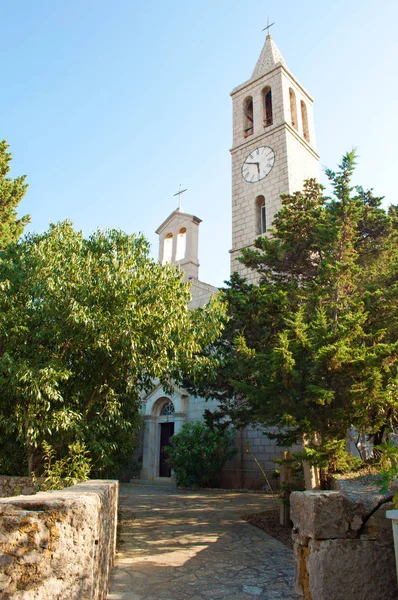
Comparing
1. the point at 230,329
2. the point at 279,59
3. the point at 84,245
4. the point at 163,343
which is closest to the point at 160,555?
the point at 163,343

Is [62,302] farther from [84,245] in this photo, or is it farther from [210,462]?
[210,462]

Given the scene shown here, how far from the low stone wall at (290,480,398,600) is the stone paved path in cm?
131

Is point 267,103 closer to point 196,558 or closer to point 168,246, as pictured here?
point 168,246

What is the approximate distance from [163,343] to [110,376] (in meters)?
1.13

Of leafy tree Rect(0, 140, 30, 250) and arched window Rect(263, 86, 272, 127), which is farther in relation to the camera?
Result: arched window Rect(263, 86, 272, 127)

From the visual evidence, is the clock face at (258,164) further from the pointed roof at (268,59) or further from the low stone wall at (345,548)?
the low stone wall at (345,548)

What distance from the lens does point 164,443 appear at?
673 inches

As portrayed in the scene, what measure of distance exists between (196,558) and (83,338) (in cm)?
337

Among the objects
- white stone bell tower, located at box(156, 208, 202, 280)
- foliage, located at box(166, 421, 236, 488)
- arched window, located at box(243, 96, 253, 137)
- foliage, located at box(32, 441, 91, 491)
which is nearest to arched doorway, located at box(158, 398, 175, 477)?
foliage, located at box(166, 421, 236, 488)

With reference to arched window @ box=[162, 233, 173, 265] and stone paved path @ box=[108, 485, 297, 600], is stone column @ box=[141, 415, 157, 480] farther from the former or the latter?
arched window @ box=[162, 233, 173, 265]

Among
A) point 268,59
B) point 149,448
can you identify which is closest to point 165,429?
point 149,448

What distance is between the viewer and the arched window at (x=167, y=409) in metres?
17.2

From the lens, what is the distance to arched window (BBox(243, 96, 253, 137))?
64.7 ft

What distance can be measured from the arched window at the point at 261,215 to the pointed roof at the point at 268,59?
661cm
